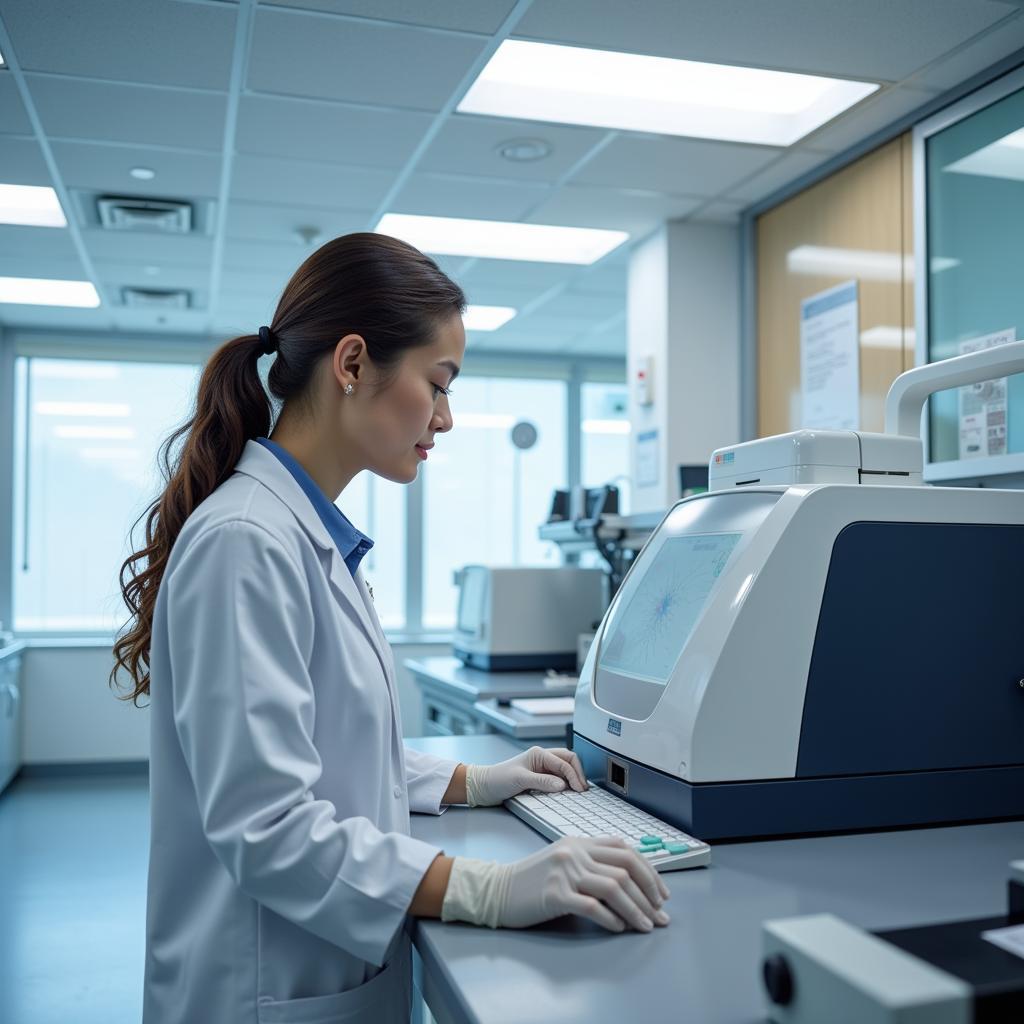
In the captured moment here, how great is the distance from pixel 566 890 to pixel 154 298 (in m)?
4.58

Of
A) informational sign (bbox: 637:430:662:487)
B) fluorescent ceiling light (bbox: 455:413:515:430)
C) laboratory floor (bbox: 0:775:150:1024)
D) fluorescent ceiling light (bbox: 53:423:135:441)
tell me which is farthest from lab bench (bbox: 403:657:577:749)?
fluorescent ceiling light (bbox: 53:423:135:441)

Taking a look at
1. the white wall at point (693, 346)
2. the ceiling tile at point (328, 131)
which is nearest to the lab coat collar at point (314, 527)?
the ceiling tile at point (328, 131)

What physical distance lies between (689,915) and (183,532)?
0.60 meters

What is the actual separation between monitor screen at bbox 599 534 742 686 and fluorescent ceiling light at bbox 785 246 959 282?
69.5 inches

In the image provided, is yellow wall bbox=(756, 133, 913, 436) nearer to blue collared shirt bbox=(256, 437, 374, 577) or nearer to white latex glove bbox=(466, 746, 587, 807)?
white latex glove bbox=(466, 746, 587, 807)

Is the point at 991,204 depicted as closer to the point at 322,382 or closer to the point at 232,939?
the point at 322,382

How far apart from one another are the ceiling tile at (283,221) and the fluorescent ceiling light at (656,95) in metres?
1.05

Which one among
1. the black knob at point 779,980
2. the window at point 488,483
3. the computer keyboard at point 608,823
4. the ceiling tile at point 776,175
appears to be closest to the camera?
the black knob at point 779,980

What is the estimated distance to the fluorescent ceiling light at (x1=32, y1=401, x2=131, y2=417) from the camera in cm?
568

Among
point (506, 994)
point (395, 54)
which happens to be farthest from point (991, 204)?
point (506, 994)

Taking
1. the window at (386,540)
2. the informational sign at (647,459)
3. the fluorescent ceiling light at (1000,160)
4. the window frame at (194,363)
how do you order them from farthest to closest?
the window at (386,540) → the window frame at (194,363) → the informational sign at (647,459) → the fluorescent ceiling light at (1000,160)

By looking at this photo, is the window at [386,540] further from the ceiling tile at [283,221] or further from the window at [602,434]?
the ceiling tile at [283,221]

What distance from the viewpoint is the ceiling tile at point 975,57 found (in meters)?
2.33

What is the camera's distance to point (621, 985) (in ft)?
2.52
